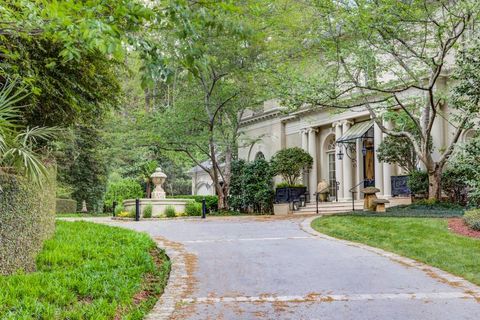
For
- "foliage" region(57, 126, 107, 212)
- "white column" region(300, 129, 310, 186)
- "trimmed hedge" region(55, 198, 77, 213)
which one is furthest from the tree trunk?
"trimmed hedge" region(55, 198, 77, 213)

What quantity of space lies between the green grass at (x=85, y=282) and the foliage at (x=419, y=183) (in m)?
11.5

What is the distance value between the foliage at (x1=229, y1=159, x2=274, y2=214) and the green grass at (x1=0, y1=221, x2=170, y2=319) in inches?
561

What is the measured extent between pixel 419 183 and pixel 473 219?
6348 mm

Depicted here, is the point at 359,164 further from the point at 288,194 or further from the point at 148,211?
the point at 148,211

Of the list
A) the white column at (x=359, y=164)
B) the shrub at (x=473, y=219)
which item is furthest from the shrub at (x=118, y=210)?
the shrub at (x=473, y=219)

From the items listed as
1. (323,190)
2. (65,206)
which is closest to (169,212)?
(323,190)

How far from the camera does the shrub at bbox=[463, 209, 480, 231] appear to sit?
10.5 m

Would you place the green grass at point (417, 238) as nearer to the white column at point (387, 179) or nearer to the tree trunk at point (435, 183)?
the tree trunk at point (435, 183)

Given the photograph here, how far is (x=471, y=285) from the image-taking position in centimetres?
614

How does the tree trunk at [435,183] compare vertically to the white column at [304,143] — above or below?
below

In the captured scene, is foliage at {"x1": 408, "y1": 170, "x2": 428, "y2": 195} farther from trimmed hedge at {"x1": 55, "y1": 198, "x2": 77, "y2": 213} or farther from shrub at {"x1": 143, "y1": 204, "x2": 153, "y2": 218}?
trimmed hedge at {"x1": 55, "y1": 198, "x2": 77, "y2": 213}

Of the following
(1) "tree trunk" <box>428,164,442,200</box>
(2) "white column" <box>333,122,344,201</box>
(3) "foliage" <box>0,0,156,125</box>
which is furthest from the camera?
(2) "white column" <box>333,122,344,201</box>

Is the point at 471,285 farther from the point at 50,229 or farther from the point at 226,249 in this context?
the point at 50,229

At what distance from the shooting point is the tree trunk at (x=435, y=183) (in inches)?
631
